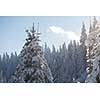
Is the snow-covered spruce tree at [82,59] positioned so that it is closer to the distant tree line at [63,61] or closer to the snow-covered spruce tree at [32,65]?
the distant tree line at [63,61]

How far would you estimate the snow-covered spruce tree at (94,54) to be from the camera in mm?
4340

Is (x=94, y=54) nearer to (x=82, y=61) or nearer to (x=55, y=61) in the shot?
(x=82, y=61)

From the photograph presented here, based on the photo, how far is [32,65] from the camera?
4457mm

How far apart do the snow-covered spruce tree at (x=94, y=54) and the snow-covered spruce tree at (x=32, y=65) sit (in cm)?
49

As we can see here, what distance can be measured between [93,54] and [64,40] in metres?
0.38

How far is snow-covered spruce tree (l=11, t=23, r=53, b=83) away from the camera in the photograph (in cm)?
442

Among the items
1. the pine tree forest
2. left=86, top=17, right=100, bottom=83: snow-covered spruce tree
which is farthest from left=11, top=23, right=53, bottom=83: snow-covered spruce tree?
left=86, top=17, right=100, bottom=83: snow-covered spruce tree

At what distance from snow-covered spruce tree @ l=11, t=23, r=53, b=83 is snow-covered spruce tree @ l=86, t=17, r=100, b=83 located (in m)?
0.49

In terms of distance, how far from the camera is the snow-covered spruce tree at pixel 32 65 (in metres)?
4.42

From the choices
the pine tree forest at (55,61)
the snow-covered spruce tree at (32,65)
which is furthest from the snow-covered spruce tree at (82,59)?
the snow-covered spruce tree at (32,65)
